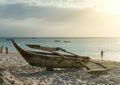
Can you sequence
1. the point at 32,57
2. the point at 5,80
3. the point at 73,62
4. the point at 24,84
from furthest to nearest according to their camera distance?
1. the point at 73,62
2. the point at 32,57
3. the point at 24,84
4. the point at 5,80

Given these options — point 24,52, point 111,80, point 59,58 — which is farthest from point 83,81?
point 24,52

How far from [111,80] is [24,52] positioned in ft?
17.5

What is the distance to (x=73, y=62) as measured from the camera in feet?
51.5

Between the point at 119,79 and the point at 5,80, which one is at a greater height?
the point at 5,80

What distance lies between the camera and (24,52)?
14453 millimetres

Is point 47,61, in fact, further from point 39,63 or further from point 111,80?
point 111,80

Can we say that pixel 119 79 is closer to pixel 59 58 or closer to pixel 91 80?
pixel 91 80

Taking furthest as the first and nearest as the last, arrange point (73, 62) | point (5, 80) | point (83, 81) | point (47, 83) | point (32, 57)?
point (73, 62)
point (32, 57)
point (83, 81)
point (47, 83)
point (5, 80)

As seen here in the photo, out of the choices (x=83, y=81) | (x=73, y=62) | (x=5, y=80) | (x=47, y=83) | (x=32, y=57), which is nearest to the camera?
(x=5, y=80)

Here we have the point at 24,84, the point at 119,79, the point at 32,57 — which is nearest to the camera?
the point at 24,84

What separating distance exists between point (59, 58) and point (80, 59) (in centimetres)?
180

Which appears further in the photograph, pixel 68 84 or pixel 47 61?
pixel 47 61

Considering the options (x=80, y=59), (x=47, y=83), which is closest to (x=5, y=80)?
(x=47, y=83)

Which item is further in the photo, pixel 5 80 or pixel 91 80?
pixel 91 80
